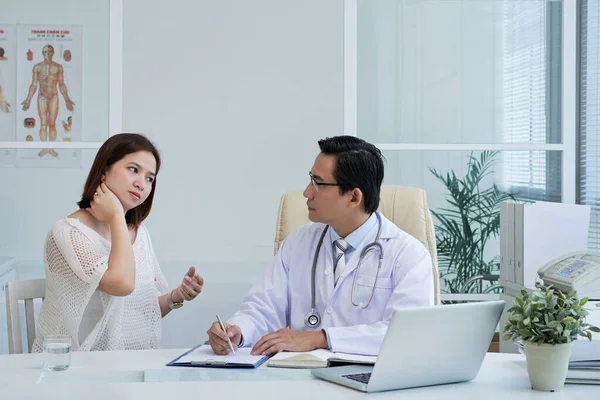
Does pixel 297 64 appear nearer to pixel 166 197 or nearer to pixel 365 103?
pixel 365 103

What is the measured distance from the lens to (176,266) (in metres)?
4.01

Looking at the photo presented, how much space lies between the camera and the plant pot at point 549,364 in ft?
5.78

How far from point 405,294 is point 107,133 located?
2194mm

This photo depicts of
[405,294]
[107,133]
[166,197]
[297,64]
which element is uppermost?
[297,64]

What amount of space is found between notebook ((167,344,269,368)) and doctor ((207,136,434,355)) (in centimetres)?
20

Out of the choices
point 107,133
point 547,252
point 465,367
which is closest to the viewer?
point 465,367

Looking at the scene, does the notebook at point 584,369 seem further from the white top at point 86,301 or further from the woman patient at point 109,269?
the white top at point 86,301

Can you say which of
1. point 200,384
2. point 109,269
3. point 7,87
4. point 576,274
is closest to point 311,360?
point 200,384

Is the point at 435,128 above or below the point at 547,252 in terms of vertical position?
above

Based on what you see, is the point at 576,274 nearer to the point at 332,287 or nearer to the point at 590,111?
the point at 332,287

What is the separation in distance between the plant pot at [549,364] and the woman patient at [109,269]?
46.7 inches

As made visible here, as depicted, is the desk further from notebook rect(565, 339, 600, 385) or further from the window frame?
the window frame

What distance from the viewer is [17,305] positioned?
2.60 meters

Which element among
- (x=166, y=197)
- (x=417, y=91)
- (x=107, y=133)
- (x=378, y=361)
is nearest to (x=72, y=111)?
(x=107, y=133)
